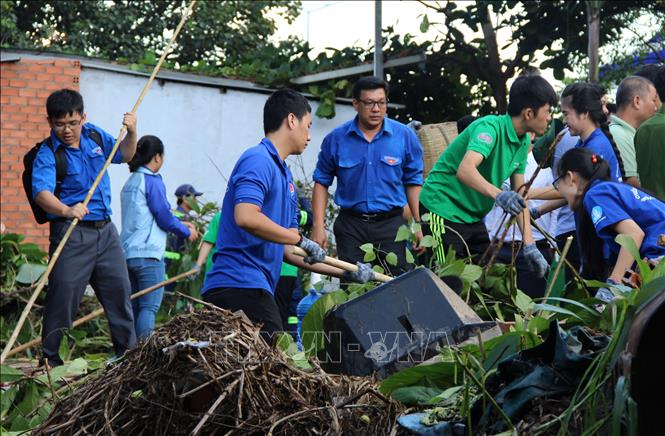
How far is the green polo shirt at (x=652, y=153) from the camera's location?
5.30 m

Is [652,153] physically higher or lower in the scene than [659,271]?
→ higher

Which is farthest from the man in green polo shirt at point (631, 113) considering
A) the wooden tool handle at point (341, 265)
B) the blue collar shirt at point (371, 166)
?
the wooden tool handle at point (341, 265)

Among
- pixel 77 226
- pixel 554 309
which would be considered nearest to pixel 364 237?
pixel 77 226

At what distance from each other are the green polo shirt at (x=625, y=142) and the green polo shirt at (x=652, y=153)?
71 cm

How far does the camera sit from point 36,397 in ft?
16.1

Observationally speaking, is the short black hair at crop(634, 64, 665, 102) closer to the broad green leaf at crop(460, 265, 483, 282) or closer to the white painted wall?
the broad green leaf at crop(460, 265, 483, 282)

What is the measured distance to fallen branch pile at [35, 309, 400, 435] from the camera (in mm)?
2795

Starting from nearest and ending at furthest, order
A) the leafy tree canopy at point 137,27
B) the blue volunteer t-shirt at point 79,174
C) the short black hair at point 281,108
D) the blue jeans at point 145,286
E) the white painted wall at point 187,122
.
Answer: the short black hair at point 281,108 < the blue volunteer t-shirt at point 79,174 < the blue jeans at point 145,286 < the white painted wall at point 187,122 < the leafy tree canopy at point 137,27

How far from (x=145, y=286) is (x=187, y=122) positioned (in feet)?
20.0

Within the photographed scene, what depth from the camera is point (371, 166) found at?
7004mm

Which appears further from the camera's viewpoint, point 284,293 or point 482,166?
point 284,293

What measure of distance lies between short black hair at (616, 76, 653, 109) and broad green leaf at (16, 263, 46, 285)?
5.02m

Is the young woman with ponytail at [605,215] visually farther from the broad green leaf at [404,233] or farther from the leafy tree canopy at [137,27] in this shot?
the leafy tree canopy at [137,27]

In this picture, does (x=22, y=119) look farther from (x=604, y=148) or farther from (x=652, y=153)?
(x=652, y=153)
